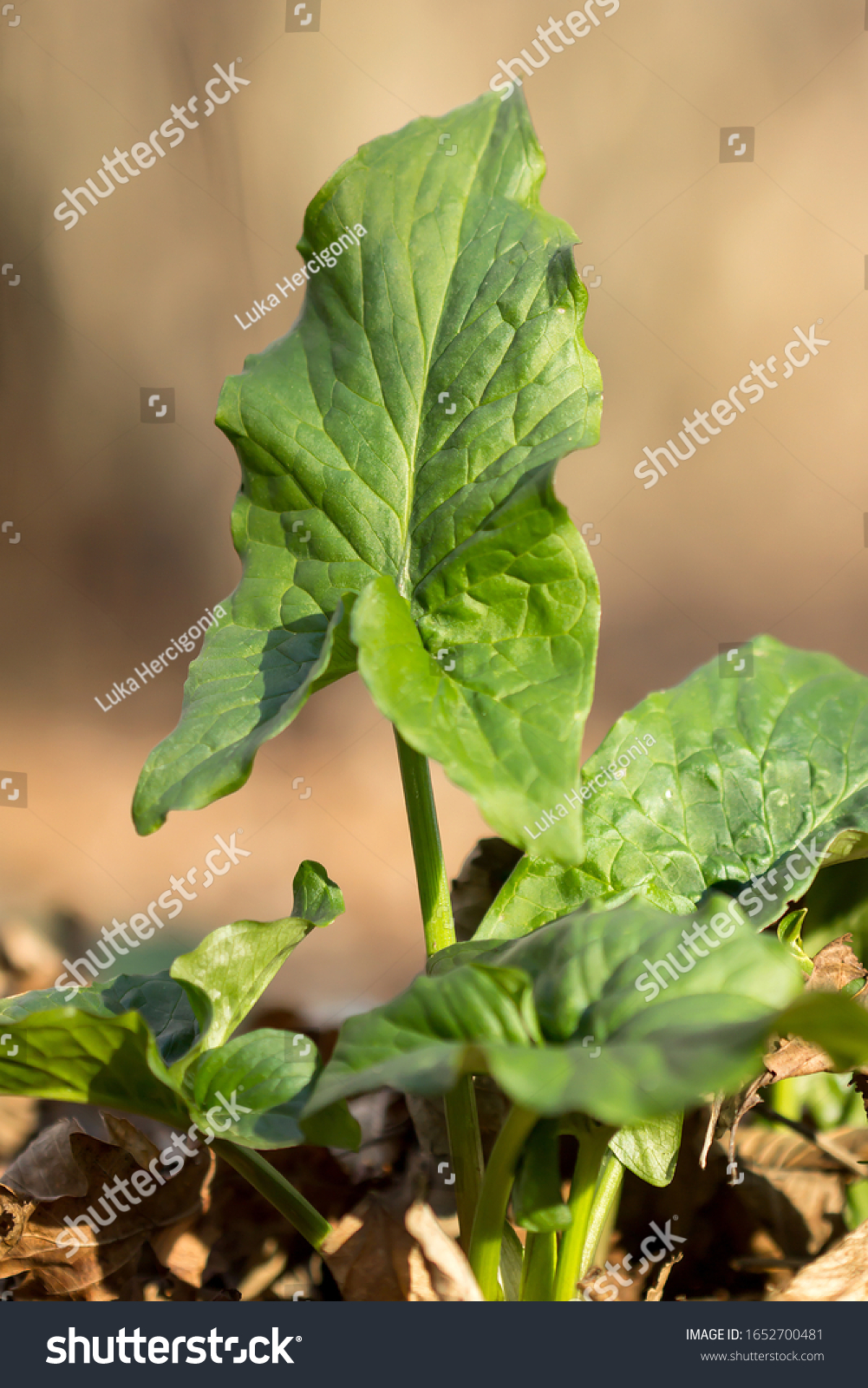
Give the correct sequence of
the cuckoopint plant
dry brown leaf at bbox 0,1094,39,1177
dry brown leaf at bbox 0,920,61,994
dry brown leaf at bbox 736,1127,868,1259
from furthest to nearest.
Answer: dry brown leaf at bbox 0,920,61,994 → dry brown leaf at bbox 0,1094,39,1177 → dry brown leaf at bbox 736,1127,868,1259 → the cuckoopint plant

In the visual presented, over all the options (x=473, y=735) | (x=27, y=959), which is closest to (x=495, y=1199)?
(x=473, y=735)

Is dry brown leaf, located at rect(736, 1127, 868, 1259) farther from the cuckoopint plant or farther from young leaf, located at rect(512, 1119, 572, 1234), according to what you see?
young leaf, located at rect(512, 1119, 572, 1234)

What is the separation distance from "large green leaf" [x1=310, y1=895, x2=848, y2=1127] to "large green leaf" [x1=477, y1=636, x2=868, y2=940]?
130mm

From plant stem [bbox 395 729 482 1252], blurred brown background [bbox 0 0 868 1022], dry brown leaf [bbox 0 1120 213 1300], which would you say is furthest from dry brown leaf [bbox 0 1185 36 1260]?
blurred brown background [bbox 0 0 868 1022]

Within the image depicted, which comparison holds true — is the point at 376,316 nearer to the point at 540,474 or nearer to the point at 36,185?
the point at 540,474

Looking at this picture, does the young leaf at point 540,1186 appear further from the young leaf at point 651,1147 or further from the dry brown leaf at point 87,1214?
the dry brown leaf at point 87,1214

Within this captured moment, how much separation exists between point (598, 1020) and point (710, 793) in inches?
10.3

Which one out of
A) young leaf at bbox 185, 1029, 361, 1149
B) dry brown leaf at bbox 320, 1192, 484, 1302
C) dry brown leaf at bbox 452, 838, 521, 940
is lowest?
dry brown leaf at bbox 320, 1192, 484, 1302

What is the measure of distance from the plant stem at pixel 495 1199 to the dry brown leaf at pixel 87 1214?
0.86ft

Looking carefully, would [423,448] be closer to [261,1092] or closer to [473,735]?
[473,735]

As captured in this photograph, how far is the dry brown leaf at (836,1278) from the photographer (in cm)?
62

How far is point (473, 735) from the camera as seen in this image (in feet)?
1.70

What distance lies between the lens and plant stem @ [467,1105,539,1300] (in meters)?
0.48

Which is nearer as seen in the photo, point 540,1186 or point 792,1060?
point 540,1186
